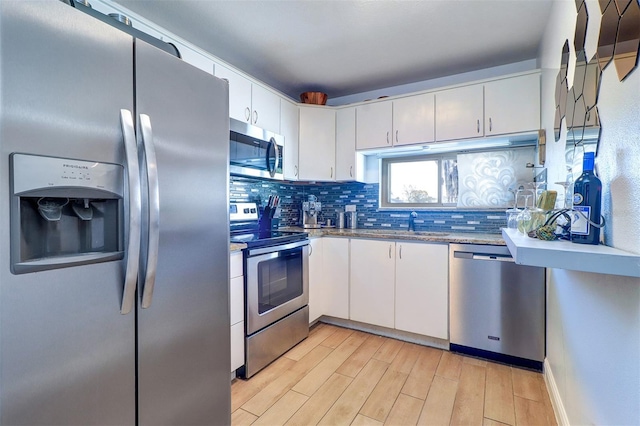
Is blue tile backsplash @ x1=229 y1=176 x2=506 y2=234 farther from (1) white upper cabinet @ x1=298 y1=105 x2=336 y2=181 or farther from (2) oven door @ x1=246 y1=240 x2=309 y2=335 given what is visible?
(2) oven door @ x1=246 y1=240 x2=309 y2=335

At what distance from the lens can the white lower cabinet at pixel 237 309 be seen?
1863 mm

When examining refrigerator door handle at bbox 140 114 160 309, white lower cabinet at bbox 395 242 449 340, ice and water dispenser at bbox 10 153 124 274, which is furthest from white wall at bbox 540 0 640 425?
ice and water dispenser at bbox 10 153 124 274

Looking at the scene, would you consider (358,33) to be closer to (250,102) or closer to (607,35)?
(250,102)

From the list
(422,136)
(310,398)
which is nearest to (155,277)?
(310,398)

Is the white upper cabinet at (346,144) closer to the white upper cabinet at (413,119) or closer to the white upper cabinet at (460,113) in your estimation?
the white upper cabinet at (413,119)

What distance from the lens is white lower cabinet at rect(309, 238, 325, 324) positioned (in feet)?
8.75

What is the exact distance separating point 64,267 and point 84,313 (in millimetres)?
146

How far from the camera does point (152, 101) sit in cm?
104

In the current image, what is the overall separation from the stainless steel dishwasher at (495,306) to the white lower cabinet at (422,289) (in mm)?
66

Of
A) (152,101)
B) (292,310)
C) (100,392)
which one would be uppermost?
(152,101)

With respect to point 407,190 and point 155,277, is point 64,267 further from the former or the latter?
point 407,190

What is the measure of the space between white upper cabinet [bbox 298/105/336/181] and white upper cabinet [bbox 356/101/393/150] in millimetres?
281

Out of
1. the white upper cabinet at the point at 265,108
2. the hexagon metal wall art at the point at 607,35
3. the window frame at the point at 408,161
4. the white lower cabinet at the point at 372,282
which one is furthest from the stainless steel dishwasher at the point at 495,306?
the white upper cabinet at the point at 265,108

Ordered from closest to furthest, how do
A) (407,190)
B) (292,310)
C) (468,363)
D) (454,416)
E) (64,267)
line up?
(64,267) < (454,416) < (468,363) < (292,310) < (407,190)
